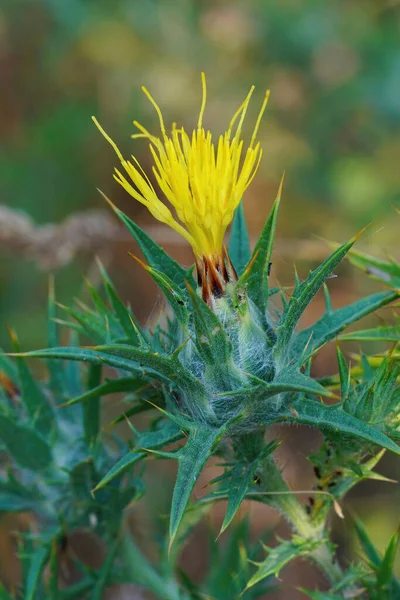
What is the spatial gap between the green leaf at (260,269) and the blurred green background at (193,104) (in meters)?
2.81

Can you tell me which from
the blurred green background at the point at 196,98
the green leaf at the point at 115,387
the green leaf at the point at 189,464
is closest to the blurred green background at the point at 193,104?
the blurred green background at the point at 196,98

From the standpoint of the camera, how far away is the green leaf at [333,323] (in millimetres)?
1466

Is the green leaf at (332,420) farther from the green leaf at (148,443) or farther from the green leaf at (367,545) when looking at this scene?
the green leaf at (367,545)

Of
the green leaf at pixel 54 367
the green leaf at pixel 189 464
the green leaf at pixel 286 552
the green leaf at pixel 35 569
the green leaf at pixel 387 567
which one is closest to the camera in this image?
the green leaf at pixel 189 464

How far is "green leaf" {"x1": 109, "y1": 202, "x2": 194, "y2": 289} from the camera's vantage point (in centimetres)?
153

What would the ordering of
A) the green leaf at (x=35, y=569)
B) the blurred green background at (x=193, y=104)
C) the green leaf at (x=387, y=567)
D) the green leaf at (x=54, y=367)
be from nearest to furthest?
1. the green leaf at (x=387, y=567)
2. the green leaf at (x=35, y=569)
3. the green leaf at (x=54, y=367)
4. the blurred green background at (x=193, y=104)

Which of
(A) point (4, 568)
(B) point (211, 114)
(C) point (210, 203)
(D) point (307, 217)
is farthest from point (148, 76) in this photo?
(C) point (210, 203)

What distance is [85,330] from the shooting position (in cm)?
168

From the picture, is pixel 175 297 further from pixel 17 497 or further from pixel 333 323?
pixel 17 497

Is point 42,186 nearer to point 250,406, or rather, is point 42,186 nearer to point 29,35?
point 29,35

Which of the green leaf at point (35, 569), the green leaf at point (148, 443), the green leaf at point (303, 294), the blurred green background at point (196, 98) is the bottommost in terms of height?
the green leaf at point (35, 569)

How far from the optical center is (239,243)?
1683 millimetres

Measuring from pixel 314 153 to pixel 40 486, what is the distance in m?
3.62

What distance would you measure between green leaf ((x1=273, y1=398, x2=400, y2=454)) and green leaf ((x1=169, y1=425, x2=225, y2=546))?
181 mm
